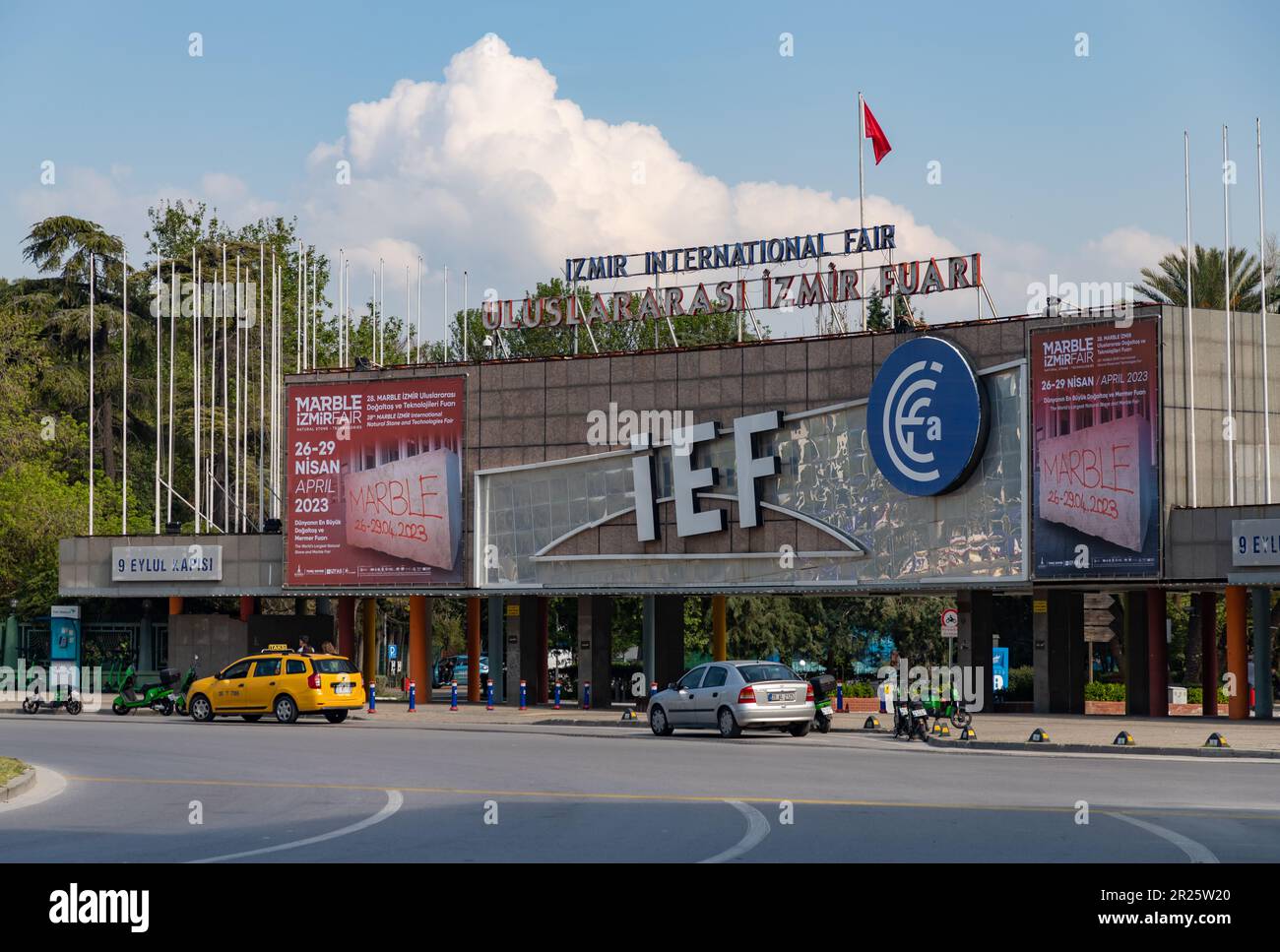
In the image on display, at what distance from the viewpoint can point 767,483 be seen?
4675 centimetres

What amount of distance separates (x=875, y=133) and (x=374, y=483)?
739 inches

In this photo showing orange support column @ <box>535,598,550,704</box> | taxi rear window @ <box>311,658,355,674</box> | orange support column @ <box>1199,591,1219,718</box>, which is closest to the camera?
taxi rear window @ <box>311,658,355,674</box>

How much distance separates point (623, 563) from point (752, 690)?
1608 cm

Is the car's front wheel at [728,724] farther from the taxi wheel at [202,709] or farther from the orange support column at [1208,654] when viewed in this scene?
the orange support column at [1208,654]

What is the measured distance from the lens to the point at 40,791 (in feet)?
69.9

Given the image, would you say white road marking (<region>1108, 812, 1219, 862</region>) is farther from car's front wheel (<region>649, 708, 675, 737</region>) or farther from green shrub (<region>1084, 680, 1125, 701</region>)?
green shrub (<region>1084, 680, 1125, 701</region>)

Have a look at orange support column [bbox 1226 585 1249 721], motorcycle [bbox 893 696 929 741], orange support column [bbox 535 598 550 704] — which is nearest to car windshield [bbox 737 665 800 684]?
motorcycle [bbox 893 696 929 741]

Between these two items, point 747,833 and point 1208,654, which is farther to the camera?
point 1208,654

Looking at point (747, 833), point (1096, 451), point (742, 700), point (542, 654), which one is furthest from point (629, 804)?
point (542, 654)

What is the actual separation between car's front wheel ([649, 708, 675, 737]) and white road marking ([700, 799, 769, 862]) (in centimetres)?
1633

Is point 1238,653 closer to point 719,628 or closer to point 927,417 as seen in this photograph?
point 927,417

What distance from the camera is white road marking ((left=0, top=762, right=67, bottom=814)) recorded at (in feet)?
64.0

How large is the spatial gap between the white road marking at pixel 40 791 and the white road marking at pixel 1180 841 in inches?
481
